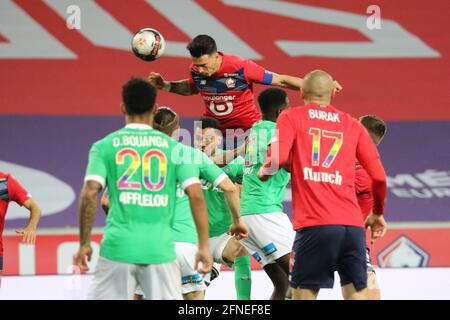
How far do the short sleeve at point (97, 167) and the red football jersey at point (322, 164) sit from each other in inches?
46.9

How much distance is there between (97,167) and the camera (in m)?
5.29

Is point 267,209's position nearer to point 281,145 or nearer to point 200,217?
point 281,145

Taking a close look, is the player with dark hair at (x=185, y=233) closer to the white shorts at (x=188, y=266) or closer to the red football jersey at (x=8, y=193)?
the white shorts at (x=188, y=266)

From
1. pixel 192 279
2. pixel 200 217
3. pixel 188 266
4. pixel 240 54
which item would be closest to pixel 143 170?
pixel 200 217

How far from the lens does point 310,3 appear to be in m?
12.4

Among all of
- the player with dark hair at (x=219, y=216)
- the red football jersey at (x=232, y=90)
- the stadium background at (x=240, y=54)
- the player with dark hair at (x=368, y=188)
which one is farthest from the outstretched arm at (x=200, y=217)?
the stadium background at (x=240, y=54)

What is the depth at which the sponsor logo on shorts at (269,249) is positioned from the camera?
7.73 meters

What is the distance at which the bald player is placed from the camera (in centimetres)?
595

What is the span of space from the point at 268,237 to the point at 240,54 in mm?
5017

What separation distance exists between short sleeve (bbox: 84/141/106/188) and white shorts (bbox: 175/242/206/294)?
1.46m

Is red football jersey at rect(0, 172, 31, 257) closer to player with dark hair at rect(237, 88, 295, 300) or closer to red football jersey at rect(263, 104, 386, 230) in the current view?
player with dark hair at rect(237, 88, 295, 300)

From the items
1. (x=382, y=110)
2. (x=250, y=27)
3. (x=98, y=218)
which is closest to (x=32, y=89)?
(x=98, y=218)

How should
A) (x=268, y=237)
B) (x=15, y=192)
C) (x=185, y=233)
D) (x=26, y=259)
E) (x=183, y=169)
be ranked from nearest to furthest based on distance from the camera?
(x=183, y=169)
(x=185, y=233)
(x=15, y=192)
(x=268, y=237)
(x=26, y=259)

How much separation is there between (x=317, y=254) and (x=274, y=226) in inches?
75.4
